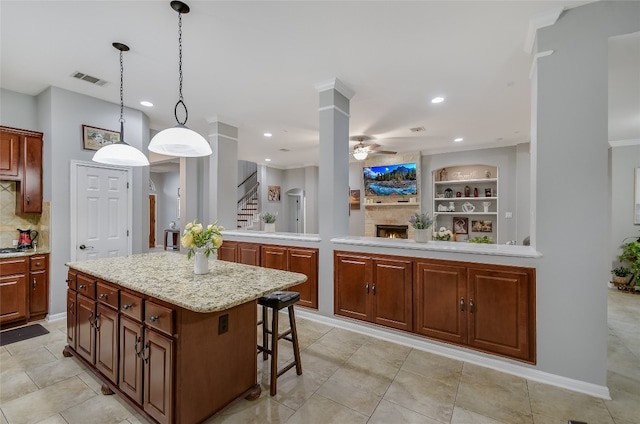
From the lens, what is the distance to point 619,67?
2.90 meters

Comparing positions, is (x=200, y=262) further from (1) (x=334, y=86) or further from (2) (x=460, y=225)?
(2) (x=460, y=225)

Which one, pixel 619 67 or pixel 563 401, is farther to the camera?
pixel 619 67

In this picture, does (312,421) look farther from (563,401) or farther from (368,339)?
(563,401)

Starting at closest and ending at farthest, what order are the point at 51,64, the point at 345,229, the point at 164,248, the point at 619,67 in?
the point at 619,67 → the point at 51,64 → the point at 345,229 → the point at 164,248

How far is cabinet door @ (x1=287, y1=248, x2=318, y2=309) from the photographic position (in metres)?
3.70

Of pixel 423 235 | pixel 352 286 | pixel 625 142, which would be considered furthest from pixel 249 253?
pixel 625 142

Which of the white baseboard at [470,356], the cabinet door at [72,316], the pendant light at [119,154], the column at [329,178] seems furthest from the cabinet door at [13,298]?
the column at [329,178]

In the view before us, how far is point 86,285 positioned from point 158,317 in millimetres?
1196

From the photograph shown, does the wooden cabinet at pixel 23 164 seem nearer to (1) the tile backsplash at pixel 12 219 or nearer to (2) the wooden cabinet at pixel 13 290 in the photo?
(1) the tile backsplash at pixel 12 219

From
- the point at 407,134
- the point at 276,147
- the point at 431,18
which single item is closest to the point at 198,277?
the point at 431,18

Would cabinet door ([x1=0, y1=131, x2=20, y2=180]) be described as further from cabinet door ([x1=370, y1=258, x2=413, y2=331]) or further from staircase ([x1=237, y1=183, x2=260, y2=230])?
staircase ([x1=237, y1=183, x2=260, y2=230])

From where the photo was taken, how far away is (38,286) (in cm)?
359

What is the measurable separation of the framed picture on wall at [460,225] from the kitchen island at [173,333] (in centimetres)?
636

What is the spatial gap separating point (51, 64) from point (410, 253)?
14.5ft
